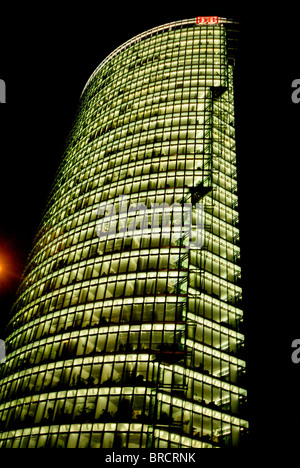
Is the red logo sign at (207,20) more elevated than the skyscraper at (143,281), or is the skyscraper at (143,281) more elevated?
the red logo sign at (207,20)

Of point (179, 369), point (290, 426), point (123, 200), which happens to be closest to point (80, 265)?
point (123, 200)

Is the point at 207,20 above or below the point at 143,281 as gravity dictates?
above

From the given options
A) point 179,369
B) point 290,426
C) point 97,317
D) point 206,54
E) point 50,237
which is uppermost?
point 206,54

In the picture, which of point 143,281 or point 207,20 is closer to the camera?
point 143,281

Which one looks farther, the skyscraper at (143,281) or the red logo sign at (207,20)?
the red logo sign at (207,20)

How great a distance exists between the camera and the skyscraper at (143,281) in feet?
134

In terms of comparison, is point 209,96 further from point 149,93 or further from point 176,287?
point 176,287

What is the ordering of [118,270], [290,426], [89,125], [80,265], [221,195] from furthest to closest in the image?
1. [89,125]
2. [221,195]
3. [80,265]
4. [118,270]
5. [290,426]

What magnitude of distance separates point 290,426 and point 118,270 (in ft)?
87.2

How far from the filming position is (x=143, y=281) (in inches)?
1919

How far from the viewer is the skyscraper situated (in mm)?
40938

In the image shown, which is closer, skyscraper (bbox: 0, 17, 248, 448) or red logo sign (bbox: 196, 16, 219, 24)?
skyscraper (bbox: 0, 17, 248, 448)

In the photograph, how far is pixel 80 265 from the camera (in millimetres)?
55281

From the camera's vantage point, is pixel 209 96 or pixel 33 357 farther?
pixel 209 96
